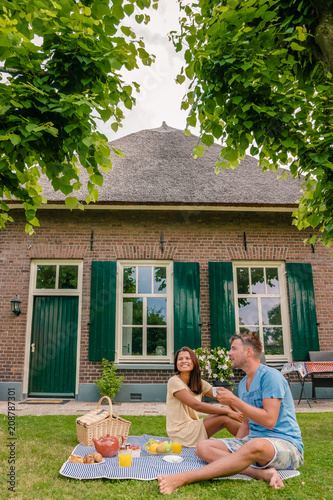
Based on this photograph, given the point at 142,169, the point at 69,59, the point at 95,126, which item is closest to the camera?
the point at 69,59

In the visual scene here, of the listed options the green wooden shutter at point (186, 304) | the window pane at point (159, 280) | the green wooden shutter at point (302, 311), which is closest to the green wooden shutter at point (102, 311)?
the window pane at point (159, 280)

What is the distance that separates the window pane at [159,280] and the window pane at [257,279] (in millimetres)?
1823

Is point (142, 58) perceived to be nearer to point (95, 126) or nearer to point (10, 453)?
point (95, 126)

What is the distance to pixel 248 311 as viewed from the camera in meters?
8.28

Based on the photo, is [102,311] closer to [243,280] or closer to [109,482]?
[243,280]

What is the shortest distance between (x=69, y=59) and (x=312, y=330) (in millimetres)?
6886

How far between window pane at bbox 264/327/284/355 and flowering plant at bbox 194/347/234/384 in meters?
1.08

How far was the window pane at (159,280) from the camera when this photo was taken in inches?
322

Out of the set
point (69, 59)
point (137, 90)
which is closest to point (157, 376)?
point (137, 90)

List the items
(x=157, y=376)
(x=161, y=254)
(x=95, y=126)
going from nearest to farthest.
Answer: (x=95, y=126)
(x=157, y=376)
(x=161, y=254)

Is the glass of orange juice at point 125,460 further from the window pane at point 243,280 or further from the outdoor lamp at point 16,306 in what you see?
the window pane at point 243,280

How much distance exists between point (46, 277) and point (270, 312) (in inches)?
179

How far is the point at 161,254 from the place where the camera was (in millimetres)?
8211

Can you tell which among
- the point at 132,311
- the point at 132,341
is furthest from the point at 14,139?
the point at 132,341
